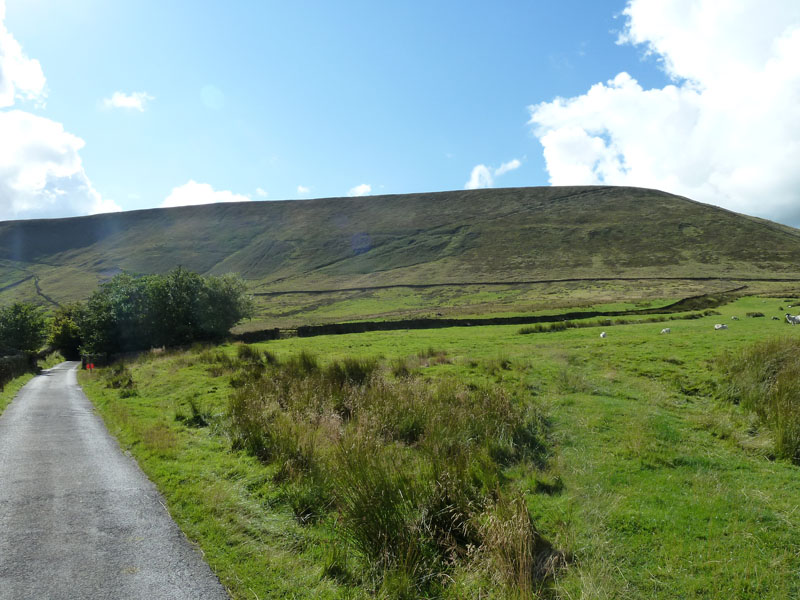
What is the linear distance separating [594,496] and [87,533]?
8522mm

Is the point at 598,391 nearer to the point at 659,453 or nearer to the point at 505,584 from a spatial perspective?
the point at 659,453

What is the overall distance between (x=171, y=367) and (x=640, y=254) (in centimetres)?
13312

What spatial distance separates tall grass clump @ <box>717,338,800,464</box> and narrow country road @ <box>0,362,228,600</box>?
37.6 ft

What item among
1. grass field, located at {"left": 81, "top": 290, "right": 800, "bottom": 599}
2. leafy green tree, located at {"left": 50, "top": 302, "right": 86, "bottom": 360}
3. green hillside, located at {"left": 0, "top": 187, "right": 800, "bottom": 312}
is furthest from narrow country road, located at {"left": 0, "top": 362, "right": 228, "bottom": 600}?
green hillside, located at {"left": 0, "top": 187, "right": 800, "bottom": 312}

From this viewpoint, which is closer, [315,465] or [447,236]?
[315,465]

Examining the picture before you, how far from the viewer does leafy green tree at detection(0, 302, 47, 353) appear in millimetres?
63219

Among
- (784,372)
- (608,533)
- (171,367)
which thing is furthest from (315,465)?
(171,367)

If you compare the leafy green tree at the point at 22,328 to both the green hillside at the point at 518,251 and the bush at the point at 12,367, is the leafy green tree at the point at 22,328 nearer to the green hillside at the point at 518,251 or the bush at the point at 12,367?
the bush at the point at 12,367

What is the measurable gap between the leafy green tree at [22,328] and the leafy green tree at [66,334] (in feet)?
34.0

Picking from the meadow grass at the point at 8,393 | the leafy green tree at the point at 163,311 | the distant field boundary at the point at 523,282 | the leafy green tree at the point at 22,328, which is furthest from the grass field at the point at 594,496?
the distant field boundary at the point at 523,282

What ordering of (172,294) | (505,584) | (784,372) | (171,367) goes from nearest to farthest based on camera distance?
(505,584) < (784,372) < (171,367) < (172,294)

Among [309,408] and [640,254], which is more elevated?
[640,254]

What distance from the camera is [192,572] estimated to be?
6051mm

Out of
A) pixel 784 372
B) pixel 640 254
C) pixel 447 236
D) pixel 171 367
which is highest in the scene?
pixel 447 236
